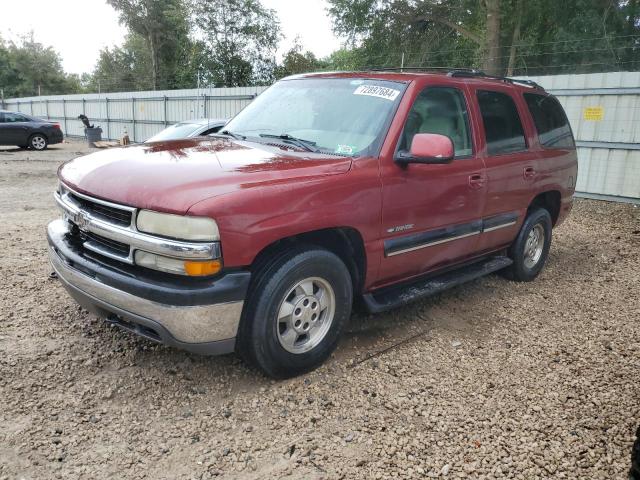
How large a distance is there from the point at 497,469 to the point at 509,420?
47cm

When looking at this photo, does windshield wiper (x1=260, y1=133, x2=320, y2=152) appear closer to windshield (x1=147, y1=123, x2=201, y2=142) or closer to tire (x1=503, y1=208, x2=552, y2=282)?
tire (x1=503, y1=208, x2=552, y2=282)

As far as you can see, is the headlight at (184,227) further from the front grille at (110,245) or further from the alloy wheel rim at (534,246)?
the alloy wheel rim at (534,246)

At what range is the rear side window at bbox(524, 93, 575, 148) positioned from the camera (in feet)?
17.2

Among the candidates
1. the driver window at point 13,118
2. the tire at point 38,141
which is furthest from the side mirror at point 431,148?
the tire at point 38,141

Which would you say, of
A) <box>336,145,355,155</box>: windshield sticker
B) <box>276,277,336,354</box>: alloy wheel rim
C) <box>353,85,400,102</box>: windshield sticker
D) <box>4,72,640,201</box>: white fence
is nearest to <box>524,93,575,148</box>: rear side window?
<box>353,85,400,102</box>: windshield sticker

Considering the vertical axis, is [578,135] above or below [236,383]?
above

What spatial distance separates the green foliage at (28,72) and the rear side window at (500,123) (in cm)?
5708

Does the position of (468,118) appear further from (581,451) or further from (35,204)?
(35,204)

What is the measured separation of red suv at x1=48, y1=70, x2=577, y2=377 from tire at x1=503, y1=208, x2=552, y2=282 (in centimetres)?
43

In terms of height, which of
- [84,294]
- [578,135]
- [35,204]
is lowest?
[35,204]

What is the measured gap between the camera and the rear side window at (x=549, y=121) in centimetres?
523

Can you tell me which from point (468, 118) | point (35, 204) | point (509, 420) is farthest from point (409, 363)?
point (35, 204)

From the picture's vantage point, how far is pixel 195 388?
3.25 metres

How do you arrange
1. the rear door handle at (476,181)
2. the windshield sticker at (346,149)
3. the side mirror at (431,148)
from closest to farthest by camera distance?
the side mirror at (431,148)
the windshield sticker at (346,149)
the rear door handle at (476,181)
